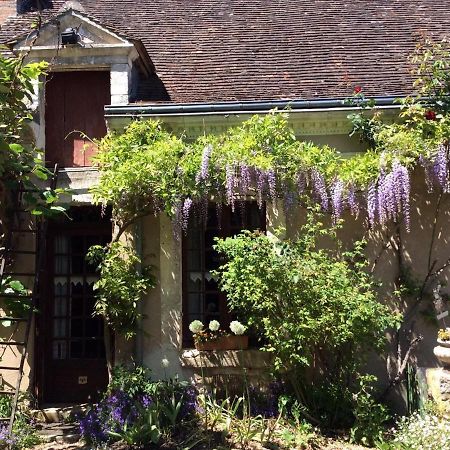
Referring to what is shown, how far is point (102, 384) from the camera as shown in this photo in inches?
293

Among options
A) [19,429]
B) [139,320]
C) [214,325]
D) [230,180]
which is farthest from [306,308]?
[19,429]

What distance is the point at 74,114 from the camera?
25.1 ft

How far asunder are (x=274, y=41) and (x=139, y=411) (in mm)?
6041

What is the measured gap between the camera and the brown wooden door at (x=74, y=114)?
7.52m

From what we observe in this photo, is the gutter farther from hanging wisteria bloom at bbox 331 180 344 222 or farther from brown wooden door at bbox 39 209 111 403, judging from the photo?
brown wooden door at bbox 39 209 111 403

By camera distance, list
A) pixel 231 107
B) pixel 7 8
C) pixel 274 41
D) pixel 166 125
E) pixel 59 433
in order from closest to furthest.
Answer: pixel 59 433 < pixel 231 107 < pixel 166 125 < pixel 274 41 < pixel 7 8

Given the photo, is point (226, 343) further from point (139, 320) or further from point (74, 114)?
point (74, 114)

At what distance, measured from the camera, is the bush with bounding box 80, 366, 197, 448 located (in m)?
5.74

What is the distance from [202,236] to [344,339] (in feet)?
7.68

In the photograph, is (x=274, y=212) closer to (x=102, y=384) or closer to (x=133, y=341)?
(x=133, y=341)

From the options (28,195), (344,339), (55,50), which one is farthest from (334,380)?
(55,50)

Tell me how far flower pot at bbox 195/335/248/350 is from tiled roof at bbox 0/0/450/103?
3129 millimetres

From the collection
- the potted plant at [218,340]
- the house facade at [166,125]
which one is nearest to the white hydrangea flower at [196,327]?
the potted plant at [218,340]

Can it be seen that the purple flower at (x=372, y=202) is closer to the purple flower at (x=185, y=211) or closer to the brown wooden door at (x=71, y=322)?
the purple flower at (x=185, y=211)
